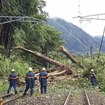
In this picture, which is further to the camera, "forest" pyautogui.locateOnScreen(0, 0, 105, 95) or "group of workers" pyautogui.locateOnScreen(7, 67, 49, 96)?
"forest" pyautogui.locateOnScreen(0, 0, 105, 95)

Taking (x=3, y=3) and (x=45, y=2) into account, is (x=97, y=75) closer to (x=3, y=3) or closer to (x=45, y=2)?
(x=3, y=3)

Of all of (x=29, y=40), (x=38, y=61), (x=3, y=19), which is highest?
(x=3, y=19)

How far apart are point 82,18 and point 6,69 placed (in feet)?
28.3

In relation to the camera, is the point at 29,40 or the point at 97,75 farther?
the point at 29,40

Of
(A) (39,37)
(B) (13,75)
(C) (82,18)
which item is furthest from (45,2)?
(B) (13,75)

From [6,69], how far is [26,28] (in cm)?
1417

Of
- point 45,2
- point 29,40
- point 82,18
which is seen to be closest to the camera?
point 82,18

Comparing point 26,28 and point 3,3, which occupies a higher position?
point 3,3

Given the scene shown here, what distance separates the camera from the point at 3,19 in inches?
1699

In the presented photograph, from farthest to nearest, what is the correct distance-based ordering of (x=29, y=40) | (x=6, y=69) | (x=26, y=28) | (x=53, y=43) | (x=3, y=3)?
(x=53, y=43)
(x=29, y=40)
(x=26, y=28)
(x=3, y=3)
(x=6, y=69)

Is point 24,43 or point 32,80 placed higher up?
point 32,80

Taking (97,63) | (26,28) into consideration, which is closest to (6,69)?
(97,63)

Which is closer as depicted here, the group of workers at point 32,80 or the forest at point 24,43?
the group of workers at point 32,80

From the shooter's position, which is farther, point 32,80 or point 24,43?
point 24,43
